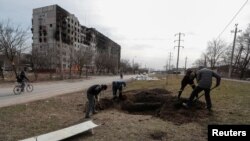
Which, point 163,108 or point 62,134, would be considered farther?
point 163,108

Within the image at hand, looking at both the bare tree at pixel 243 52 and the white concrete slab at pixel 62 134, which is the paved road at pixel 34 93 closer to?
the white concrete slab at pixel 62 134

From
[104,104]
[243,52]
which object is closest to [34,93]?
[104,104]

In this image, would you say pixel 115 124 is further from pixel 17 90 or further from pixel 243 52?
pixel 243 52

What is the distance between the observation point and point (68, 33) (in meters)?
92.1

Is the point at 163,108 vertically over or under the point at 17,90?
over

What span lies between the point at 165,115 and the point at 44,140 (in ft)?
13.9

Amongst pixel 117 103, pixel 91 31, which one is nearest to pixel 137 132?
pixel 117 103

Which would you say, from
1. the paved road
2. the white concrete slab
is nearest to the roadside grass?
the white concrete slab

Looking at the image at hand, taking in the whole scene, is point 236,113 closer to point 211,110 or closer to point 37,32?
point 211,110

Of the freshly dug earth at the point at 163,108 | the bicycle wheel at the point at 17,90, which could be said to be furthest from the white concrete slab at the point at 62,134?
the bicycle wheel at the point at 17,90

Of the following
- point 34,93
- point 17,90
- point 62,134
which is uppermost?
point 62,134

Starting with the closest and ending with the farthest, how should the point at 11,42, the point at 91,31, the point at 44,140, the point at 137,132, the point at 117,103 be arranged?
the point at 44,140
the point at 137,132
the point at 117,103
the point at 11,42
the point at 91,31

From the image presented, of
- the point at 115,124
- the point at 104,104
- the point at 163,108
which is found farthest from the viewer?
the point at 104,104

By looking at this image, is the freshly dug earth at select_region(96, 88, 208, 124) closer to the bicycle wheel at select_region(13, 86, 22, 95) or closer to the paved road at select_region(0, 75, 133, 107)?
the paved road at select_region(0, 75, 133, 107)
